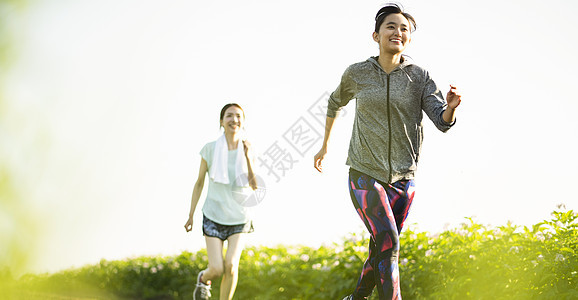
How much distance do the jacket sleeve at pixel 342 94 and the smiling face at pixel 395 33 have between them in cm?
39

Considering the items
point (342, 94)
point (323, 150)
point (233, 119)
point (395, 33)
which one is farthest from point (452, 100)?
point (233, 119)

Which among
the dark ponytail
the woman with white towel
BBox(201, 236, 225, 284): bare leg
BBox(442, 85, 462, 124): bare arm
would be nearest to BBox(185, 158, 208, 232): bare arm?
Result: the woman with white towel

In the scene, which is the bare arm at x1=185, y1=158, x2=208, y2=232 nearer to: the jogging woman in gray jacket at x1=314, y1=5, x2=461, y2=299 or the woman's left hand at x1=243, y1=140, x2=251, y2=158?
the woman's left hand at x1=243, y1=140, x2=251, y2=158

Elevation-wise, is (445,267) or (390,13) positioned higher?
(390,13)

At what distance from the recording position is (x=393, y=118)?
3.71 meters

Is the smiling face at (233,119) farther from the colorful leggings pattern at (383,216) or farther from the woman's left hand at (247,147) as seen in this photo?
the colorful leggings pattern at (383,216)

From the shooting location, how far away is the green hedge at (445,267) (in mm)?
4086

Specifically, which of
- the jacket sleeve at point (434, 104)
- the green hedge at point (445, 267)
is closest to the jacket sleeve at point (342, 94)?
the jacket sleeve at point (434, 104)

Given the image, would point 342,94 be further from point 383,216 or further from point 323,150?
point 383,216

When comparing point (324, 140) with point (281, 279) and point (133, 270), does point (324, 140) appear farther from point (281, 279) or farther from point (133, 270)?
point (133, 270)

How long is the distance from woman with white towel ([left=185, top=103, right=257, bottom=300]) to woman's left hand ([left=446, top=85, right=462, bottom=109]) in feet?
8.26

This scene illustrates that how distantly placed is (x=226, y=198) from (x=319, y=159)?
1.54m

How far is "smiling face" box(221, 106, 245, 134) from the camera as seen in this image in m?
5.49

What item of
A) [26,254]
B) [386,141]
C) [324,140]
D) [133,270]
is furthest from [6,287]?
[133,270]
